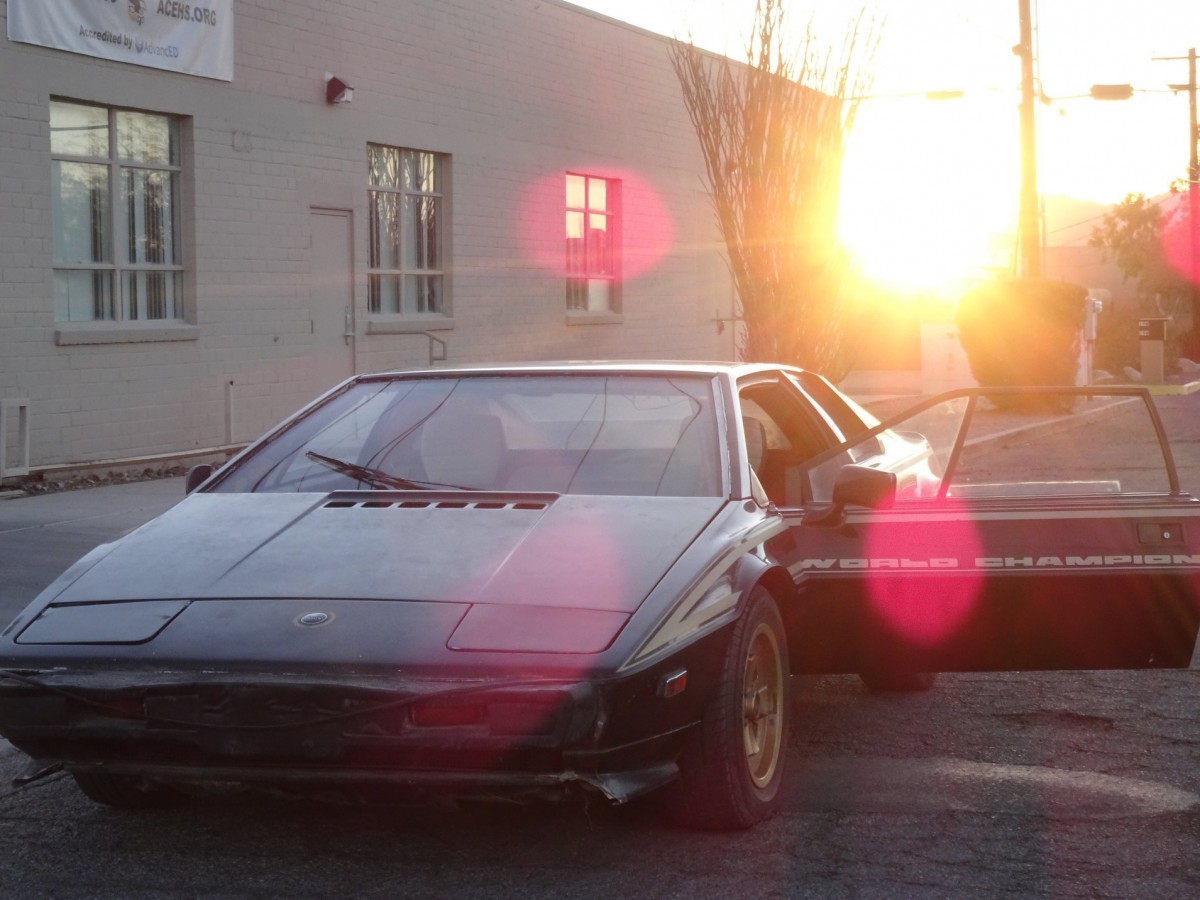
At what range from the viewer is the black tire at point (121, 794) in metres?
4.52

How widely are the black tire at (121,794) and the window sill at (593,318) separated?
1740 cm

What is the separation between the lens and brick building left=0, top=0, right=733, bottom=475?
13.9 m

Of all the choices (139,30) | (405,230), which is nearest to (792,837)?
(139,30)

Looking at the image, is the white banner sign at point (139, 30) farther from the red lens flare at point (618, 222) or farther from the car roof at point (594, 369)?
the car roof at point (594, 369)

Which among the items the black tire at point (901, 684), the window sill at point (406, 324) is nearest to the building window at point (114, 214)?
the window sill at point (406, 324)

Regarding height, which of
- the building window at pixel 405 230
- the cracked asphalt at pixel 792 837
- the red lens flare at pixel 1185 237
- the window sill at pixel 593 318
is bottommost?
the cracked asphalt at pixel 792 837

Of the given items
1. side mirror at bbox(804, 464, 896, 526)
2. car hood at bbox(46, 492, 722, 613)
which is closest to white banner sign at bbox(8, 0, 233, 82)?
car hood at bbox(46, 492, 722, 613)

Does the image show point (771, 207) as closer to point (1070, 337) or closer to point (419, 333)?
point (419, 333)

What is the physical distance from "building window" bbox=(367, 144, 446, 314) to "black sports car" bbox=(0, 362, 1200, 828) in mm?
12709

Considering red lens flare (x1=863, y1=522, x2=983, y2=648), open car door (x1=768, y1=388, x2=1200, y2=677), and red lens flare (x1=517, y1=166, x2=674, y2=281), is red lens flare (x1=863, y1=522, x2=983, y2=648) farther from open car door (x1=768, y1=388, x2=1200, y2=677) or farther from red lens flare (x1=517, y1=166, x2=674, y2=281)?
red lens flare (x1=517, y1=166, x2=674, y2=281)

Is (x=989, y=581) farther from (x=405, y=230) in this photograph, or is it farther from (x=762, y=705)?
(x=405, y=230)

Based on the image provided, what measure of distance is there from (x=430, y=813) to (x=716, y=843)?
83 centimetres

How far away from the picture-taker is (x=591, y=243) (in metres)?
22.7

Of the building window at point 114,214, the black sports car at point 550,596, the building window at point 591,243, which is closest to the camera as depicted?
the black sports car at point 550,596
